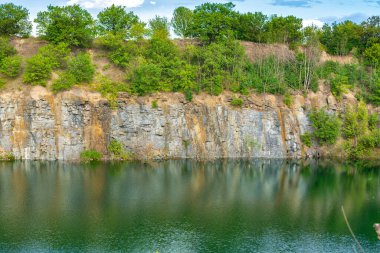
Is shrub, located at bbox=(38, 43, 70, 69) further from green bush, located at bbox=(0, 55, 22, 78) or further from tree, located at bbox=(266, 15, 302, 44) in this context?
tree, located at bbox=(266, 15, 302, 44)

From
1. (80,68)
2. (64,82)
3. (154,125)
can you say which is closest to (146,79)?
(154,125)

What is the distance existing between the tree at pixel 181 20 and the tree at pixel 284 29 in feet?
45.4

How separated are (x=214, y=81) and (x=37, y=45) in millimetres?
28285

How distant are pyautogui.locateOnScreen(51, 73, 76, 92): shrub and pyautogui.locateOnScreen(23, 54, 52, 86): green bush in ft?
5.64

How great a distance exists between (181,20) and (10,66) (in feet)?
97.6

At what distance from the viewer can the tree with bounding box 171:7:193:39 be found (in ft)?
261

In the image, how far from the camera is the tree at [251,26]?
7975 cm

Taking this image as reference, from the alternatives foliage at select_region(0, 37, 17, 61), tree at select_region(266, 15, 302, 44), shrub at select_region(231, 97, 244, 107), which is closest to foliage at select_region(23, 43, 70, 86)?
foliage at select_region(0, 37, 17, 61)

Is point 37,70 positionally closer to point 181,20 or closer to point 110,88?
point 110,88

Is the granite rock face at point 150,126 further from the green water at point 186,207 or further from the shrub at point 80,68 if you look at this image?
the green water at point 186,207

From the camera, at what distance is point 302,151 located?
69750 mm

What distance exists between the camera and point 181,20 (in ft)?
263

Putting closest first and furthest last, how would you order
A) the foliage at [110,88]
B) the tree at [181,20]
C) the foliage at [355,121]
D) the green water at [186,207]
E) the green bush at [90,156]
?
the green water at [186,207]
the green bush at [90,156]
the foliage at [110,88]
the foliage at [355,121]
the tree at [181,20]

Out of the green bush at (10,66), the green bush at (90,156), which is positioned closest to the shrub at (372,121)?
the green bush at (90,156)
